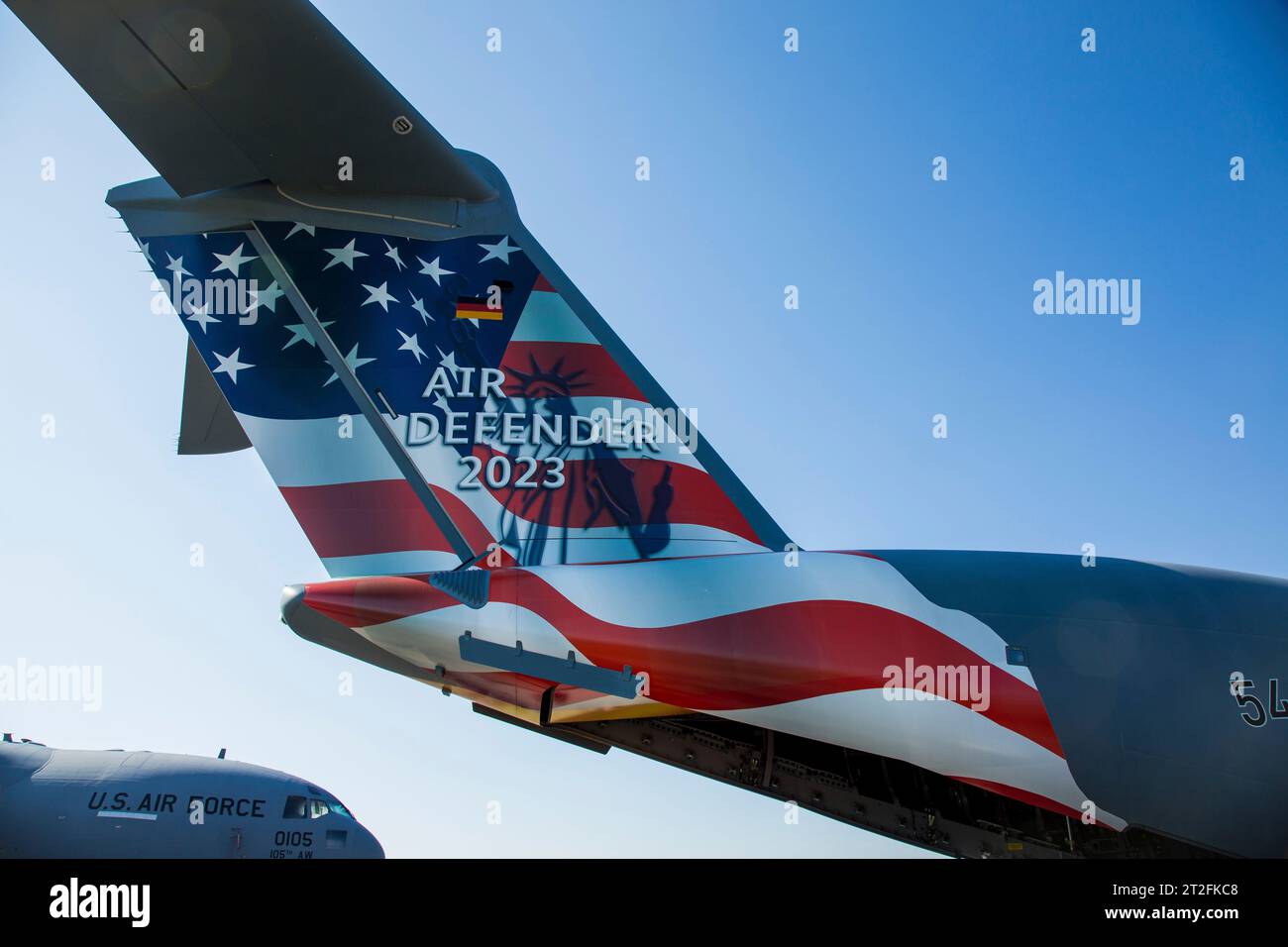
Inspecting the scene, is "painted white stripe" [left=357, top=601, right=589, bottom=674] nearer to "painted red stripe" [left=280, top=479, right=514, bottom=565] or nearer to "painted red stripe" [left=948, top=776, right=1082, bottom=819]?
"painted red stripe" [left=280, top=479, right=514, bottom=565]

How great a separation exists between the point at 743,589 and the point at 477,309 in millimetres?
2299

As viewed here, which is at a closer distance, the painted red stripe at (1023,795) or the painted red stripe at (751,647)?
the painted red stripe at (751,647)

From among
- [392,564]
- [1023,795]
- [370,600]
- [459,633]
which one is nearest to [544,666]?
[459,633]

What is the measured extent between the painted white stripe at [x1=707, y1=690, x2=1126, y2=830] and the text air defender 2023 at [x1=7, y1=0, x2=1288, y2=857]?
13 mm

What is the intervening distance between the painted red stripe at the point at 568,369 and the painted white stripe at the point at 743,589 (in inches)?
52.5

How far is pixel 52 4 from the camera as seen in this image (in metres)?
3.61

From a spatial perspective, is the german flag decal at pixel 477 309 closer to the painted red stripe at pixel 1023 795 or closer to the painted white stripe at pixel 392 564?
the painted white stripe at pixel 392 564

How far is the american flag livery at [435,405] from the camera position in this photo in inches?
179

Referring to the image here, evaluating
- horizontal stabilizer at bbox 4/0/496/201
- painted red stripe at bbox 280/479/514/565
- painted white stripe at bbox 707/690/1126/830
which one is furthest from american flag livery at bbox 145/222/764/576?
painted white stripe at bbox 707/690/1126/830

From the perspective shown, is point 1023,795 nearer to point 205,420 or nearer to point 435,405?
point 435,405

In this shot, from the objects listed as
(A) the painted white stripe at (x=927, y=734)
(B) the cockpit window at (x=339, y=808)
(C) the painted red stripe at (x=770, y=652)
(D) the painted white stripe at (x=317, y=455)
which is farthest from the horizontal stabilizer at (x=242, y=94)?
(B) the cockpit window at (x=339, y=808)

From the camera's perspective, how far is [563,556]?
4746 mm
